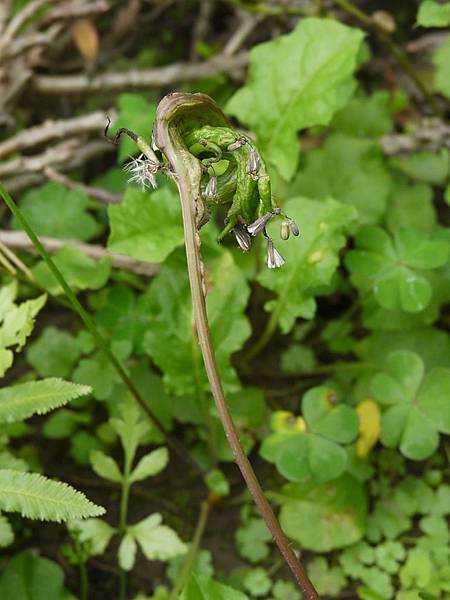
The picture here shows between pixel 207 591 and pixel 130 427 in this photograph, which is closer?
pixel 207 591

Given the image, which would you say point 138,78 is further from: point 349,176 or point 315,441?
point 315,441

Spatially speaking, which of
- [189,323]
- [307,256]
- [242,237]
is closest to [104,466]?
[189,323]

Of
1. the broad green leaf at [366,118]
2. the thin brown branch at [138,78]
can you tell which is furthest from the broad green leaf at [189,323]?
the thin brown branch at [138,78]

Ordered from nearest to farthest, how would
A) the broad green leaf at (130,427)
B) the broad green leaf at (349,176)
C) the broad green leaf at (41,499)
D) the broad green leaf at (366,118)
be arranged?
the broad green leaf at (41,499) < the broad green leaf at (130,427) < the broad green leaf at (349,176) < the broad green leaf at (366,118)

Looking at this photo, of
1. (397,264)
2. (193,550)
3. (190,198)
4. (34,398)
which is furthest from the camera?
(397,264)

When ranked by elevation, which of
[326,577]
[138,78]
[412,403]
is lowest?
[326,577]

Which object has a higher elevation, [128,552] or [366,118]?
[366,118]

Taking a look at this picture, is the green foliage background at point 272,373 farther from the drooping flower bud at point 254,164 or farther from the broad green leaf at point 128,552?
the drooping flower bud at point 254,164

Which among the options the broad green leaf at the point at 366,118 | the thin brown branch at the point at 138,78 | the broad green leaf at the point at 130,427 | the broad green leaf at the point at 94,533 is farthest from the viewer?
the thin brown branch at the point at 138,78
